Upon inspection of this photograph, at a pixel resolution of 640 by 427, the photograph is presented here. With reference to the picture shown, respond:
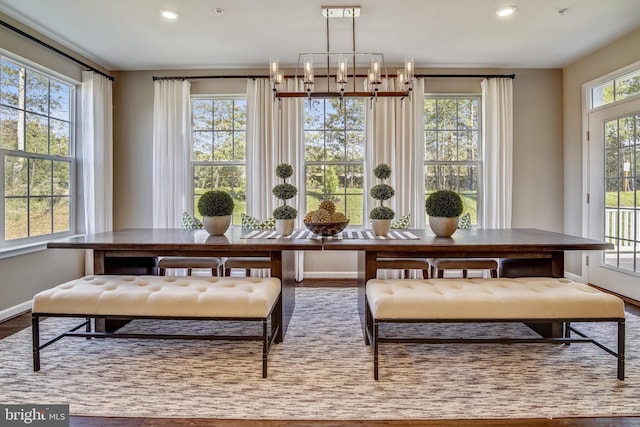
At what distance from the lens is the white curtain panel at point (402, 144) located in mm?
4492

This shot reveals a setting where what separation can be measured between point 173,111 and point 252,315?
3528 millimetres

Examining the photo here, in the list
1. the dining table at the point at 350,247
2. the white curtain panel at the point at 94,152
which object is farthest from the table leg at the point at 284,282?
the white curtain panel at the point at 94,152

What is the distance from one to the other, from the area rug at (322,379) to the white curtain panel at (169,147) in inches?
87.2

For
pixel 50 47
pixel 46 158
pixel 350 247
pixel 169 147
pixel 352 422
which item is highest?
pixel 50 47

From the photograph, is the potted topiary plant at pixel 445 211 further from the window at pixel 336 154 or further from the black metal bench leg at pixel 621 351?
the window at pixel 336 154

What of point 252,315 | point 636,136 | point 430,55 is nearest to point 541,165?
point 636,136

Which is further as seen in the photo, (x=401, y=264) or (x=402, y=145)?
(x=402, y=145)

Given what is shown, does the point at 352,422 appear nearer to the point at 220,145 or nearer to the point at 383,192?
the point at 383,192

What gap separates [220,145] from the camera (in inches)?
186

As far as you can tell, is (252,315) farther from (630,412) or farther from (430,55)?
(430,55)

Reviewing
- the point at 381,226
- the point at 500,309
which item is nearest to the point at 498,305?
the point at 500,309

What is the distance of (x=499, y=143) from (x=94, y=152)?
5.09 metres

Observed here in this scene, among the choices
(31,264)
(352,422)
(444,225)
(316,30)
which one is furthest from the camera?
(316,30)

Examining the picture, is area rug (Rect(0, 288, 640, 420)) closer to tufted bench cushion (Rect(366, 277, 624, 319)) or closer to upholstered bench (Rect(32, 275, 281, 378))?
upholstered bench (Rect(32, 275, 281, 378))
